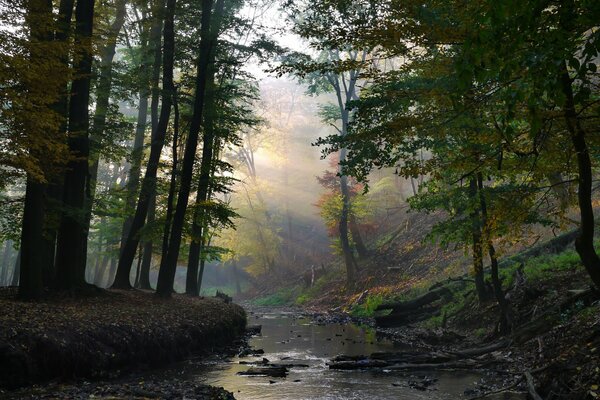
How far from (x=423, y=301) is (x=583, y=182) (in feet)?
46.0

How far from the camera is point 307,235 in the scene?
5741 centimetres

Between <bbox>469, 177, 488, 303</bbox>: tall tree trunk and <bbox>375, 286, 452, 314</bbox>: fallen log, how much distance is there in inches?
121

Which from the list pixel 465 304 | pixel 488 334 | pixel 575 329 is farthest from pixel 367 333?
pixel 575 329

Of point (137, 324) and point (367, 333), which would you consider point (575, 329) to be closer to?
point (137, 324)

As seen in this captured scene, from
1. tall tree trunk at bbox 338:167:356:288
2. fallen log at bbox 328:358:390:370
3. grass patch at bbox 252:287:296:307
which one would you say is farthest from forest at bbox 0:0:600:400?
grass patch at bbox 252:287:296:307

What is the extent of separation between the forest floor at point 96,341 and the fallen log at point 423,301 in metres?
8.01

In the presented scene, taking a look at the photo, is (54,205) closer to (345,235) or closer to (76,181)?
(76,181)

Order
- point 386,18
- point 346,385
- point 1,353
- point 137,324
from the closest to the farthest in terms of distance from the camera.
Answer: point 1,353 → point 386,18 → point 346,385 → point 137,324

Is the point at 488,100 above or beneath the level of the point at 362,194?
above

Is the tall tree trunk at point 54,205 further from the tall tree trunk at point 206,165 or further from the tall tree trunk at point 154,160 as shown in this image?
the tall tree trunk at point 206,165

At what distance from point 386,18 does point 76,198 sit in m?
10.4

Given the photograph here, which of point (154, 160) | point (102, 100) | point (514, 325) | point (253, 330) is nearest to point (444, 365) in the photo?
point (514, 325)

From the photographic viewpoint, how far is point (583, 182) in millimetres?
6742

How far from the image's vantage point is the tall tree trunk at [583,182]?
20.7ft
